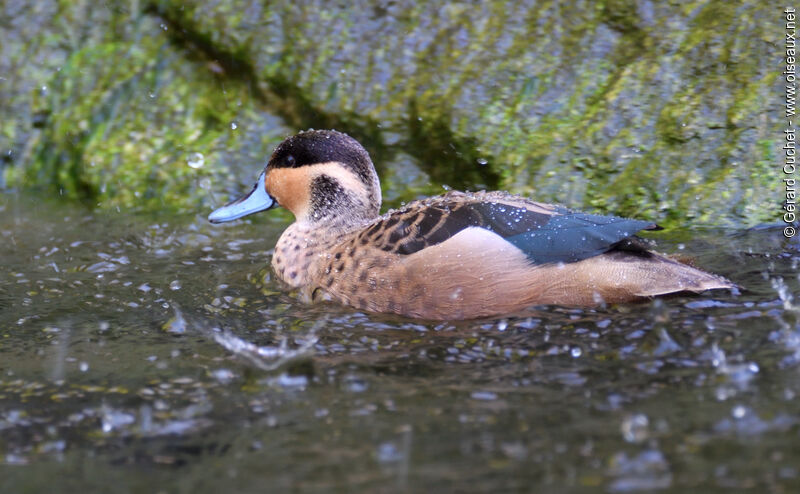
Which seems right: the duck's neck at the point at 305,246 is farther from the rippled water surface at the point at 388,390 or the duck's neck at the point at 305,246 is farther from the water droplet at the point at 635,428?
the water droplet at the point at 635,428

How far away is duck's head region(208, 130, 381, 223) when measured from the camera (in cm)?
595

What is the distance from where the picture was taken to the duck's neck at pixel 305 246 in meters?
5.64

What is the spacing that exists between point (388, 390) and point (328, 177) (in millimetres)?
2285

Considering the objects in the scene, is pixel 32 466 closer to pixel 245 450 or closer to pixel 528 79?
pixel 245 450

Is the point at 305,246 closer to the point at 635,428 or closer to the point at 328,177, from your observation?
the point at 328,177

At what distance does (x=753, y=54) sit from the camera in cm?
680

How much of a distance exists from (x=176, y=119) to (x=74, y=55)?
42.7 inches

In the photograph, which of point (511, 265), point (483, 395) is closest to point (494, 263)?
point (511, 265)

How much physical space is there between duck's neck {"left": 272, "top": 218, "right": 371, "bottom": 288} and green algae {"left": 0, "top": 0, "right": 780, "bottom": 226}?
1.35 metres

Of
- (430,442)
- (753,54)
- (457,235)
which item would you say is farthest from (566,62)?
(430,442)

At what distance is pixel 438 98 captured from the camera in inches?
285

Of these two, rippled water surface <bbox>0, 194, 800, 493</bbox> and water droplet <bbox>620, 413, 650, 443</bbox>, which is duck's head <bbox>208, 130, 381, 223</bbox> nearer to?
rippled water surface <bbox>0, 194, 800, 493</bbox>

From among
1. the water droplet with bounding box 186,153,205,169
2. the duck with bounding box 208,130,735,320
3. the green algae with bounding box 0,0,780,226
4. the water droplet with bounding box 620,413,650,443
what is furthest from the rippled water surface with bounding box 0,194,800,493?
the water droplet with bounding box 186,153,205,169

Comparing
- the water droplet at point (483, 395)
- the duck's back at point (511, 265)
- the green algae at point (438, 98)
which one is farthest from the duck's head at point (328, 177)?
the water droplet at point (483, 395)
